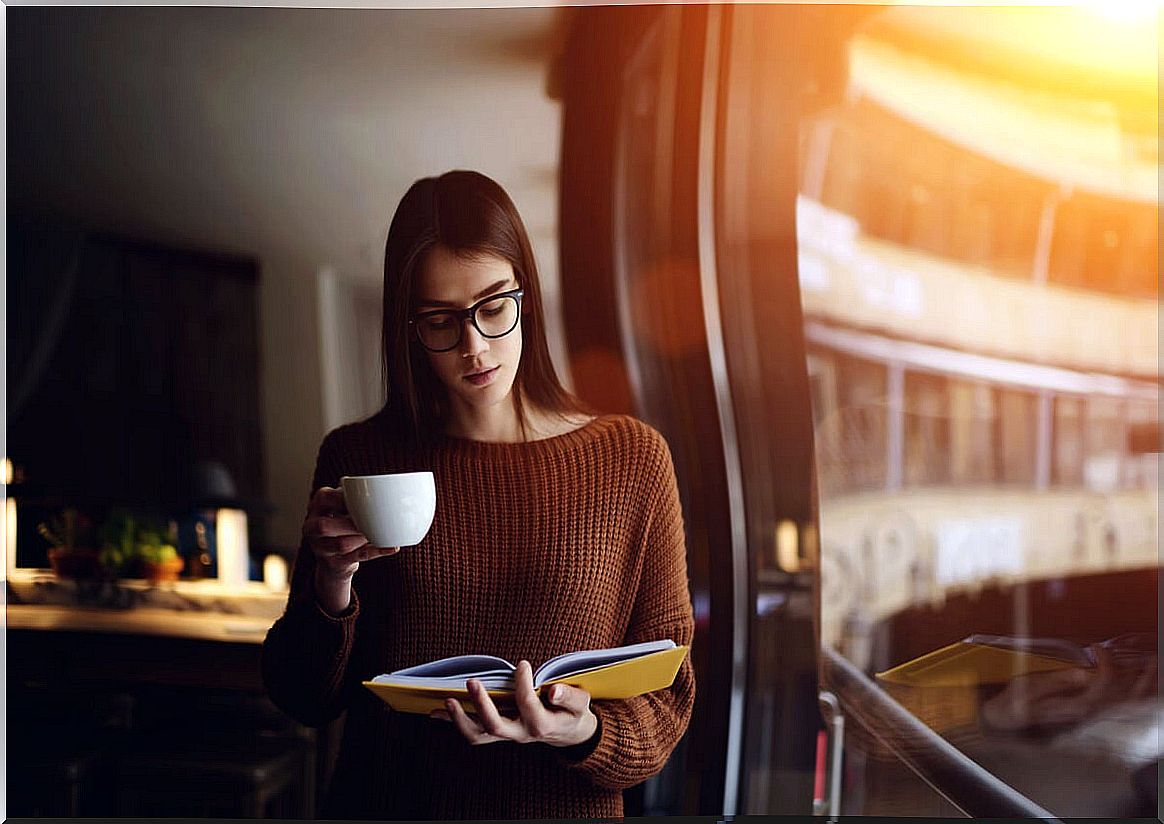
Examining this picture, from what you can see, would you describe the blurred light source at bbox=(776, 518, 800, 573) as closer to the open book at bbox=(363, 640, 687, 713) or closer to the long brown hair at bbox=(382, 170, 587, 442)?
the open book at bbox=(363, 640, 687, 713)

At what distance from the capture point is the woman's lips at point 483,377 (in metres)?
1.57

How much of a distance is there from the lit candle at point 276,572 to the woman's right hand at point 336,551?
84 mm

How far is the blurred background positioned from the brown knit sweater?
58 millimetres

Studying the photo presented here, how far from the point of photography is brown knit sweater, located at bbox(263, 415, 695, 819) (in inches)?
60.0

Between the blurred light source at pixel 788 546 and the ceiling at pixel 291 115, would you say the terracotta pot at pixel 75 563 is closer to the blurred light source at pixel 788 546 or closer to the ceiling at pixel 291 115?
the ceiling at pixel 291 115

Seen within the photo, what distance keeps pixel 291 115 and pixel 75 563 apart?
773 millimetres

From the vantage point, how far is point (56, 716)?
164 centimetres

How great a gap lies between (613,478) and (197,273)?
0.72 m

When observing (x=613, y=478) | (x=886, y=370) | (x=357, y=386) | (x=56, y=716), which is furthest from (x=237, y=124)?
(x=886, y=370)

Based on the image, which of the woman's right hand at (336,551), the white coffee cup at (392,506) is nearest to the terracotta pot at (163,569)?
the woman's right hand at (336,551)

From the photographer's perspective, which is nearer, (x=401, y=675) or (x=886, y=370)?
(x=401, y=675)

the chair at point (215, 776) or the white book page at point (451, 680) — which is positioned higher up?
the white book page at point (451, 680)

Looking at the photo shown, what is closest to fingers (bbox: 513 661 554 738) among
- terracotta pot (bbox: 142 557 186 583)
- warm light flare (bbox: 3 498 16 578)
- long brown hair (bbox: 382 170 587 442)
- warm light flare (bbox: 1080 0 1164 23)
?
long brown hair (bbox: 382 170 587 442)

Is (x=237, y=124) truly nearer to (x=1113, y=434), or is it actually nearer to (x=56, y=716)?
(x=56, y=716)
